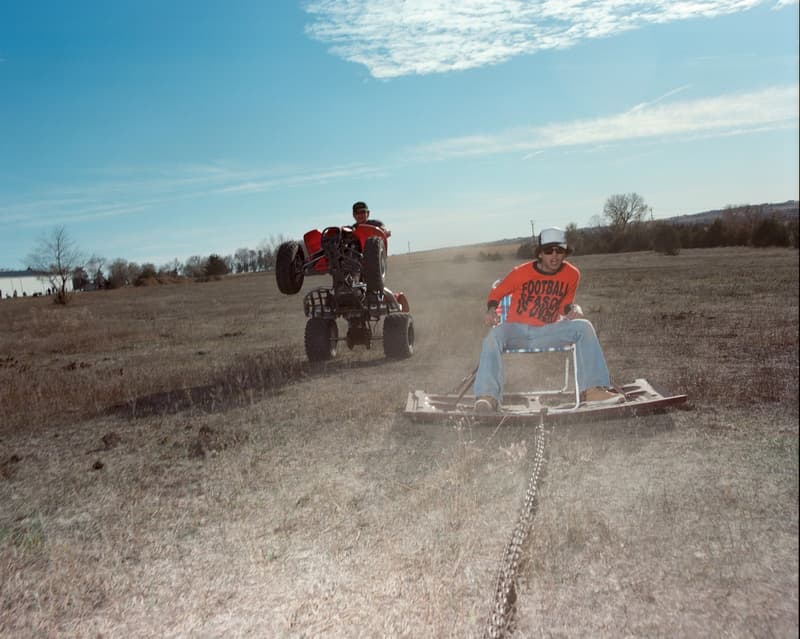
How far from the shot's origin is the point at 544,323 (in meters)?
4.25

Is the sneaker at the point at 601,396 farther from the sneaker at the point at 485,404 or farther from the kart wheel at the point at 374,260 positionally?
the kart wheel at the point at 374,260

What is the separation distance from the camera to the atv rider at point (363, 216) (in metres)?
5.55

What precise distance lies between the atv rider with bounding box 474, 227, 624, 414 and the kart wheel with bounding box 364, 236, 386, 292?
1.63 m

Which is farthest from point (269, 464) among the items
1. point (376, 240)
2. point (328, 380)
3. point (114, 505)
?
point (328, 380)

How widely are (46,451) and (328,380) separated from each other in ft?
11.8

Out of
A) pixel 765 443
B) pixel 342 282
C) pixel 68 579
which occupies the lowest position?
pixel 68 579

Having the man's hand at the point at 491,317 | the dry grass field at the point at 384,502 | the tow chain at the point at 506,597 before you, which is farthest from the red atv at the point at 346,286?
the tow chain at the point at 506,597

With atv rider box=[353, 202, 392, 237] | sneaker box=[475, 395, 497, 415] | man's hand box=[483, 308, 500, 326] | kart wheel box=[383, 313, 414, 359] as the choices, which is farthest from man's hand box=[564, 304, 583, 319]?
kart wheel box=[383, 313, 414, 359]

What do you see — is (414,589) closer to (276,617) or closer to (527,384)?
(276,617)

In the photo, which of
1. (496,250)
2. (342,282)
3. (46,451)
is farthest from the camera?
(342,282)

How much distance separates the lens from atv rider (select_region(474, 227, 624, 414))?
3.63 metres

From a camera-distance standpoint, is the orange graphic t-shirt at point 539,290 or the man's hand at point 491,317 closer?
the orange graphic t-shirt at point 539,290

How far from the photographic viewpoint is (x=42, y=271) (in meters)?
4.79

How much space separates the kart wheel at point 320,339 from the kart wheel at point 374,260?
3.76m
